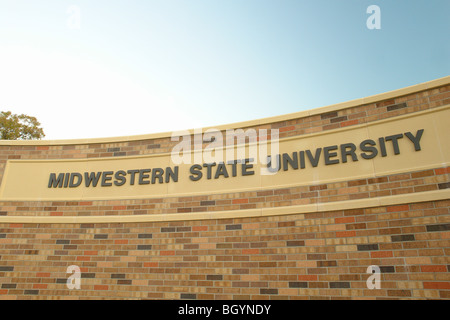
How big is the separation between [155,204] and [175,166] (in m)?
0.75

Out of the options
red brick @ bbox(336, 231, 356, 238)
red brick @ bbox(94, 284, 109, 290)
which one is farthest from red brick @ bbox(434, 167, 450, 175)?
red brick @ bbox(94, 284, 109, 290)

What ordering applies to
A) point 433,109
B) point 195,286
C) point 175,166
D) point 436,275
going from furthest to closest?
point 175,166, point 195,286, point 433,109, point 436,275

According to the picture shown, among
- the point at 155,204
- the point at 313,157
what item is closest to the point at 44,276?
the point at 155,204

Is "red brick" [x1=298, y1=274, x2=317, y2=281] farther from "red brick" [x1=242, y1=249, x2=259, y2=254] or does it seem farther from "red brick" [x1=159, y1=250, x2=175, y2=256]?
"red brick" [x1=159, y1=250, x2=175, y2=256]

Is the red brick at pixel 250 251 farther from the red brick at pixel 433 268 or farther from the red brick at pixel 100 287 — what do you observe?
the red brick at pixel 100 287

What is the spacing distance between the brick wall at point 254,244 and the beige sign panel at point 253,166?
5.3 inches

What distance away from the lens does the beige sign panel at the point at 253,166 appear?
4.16m

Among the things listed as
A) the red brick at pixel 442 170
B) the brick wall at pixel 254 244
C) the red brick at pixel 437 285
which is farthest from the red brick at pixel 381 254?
the red brick at pixel 442 170

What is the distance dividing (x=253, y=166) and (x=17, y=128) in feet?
58.5

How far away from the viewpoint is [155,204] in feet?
17.0

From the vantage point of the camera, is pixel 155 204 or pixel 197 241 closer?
pixel 197 241

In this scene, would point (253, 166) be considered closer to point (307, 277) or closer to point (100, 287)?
point (307, 277)

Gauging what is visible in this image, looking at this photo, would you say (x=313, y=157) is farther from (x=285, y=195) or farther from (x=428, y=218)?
(x=428, y=218)

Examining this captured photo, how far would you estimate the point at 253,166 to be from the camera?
4965mm
